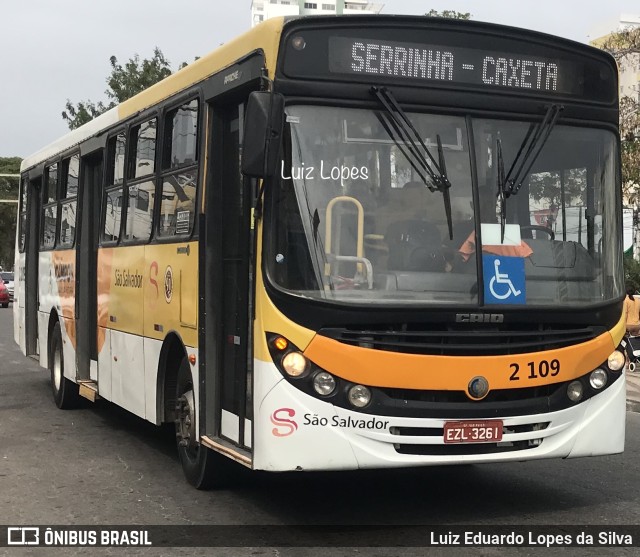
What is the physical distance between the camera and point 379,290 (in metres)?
6.20

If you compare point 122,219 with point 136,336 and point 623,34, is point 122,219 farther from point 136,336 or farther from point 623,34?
point 623,34

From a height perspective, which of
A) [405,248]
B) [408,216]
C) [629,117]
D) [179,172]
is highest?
[629,117]

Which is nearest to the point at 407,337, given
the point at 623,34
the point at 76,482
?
the point at 76,482

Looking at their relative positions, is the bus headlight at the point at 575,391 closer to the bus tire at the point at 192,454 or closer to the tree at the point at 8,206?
the bus tire at the point at 192,454

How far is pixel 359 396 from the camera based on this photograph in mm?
6117

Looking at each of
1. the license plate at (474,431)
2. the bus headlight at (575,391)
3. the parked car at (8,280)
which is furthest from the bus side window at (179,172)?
the parked car at (8,280)

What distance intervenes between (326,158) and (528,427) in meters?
2.00

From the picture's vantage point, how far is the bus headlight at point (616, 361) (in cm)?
683

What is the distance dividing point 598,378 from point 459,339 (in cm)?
109

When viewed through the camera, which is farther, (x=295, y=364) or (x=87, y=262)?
(x=87, y=262)

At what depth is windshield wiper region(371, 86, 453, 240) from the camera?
6.34 meters

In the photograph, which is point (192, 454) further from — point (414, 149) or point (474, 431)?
point (414, 149)

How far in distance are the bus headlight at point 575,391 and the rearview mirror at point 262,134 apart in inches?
88.4

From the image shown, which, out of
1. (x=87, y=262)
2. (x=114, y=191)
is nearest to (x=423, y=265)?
(x=114, y=191)
